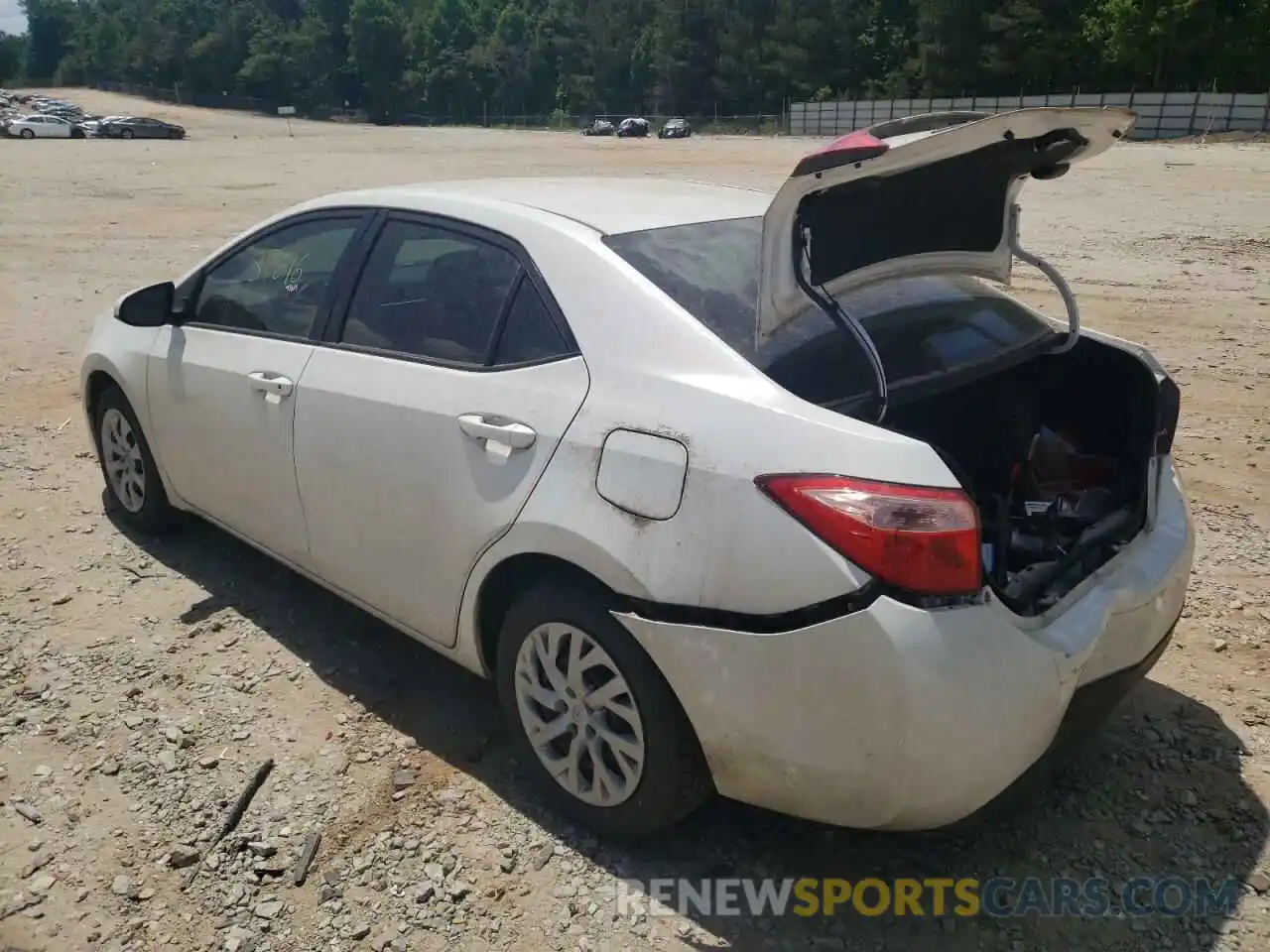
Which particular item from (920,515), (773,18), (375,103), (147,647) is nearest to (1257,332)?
(920,515)

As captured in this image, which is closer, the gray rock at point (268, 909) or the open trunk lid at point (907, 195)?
the open trunk lid at point (907, 195)

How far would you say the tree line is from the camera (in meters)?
56.5

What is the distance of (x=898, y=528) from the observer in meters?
2.20

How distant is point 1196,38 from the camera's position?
54.2 metres

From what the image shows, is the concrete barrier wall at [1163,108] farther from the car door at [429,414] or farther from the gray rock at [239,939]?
the gray rock at [239,939]

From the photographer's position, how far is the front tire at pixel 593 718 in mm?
2555

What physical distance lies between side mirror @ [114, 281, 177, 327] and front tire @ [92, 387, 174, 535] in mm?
470

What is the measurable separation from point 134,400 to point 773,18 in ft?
306

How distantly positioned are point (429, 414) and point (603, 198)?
3.01ft

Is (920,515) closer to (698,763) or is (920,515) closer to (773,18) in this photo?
(698,763)

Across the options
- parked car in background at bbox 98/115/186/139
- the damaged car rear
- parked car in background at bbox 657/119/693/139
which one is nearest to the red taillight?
the damaged car rear

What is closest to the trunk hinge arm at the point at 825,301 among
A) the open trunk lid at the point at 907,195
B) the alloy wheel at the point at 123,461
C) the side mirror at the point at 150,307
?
the open trunk lid at the point at 907,195

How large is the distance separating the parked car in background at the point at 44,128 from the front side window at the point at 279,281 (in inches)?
2232

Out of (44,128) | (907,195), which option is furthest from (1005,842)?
(44,128)
